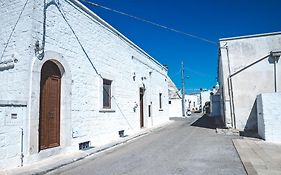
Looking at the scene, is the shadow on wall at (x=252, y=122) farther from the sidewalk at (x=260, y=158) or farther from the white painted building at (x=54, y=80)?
the white painted building at (x=54, y=80)

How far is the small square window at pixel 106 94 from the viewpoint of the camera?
37.5 ft

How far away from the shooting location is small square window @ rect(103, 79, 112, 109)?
37.5 feet

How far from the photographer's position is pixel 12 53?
7.41 meters

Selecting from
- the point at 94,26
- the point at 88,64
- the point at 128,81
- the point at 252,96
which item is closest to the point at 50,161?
the point at 88,64

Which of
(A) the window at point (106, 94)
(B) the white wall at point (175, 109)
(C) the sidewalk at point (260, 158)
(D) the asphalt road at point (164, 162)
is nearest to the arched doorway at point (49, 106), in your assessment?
(D) the asphalt road at point (164, 162)

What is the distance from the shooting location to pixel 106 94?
11.6m

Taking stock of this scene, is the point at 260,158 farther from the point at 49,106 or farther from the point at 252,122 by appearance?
the point at 252,122

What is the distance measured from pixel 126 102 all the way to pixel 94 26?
494cm

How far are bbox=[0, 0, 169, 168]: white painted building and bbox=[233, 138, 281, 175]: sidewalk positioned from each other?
5.85 meters

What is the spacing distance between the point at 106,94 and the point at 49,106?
405 cm

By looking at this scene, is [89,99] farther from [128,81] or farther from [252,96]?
[252,96]

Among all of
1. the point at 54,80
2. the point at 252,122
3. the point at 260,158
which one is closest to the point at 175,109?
the point at 252,122

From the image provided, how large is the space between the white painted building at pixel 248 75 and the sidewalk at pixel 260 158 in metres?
3.96

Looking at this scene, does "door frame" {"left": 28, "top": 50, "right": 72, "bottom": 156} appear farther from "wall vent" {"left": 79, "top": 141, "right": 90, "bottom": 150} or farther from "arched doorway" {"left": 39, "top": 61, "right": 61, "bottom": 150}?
"wall vent" {"left": 79, "top": 141, "right": 90, "bottom": 150}
